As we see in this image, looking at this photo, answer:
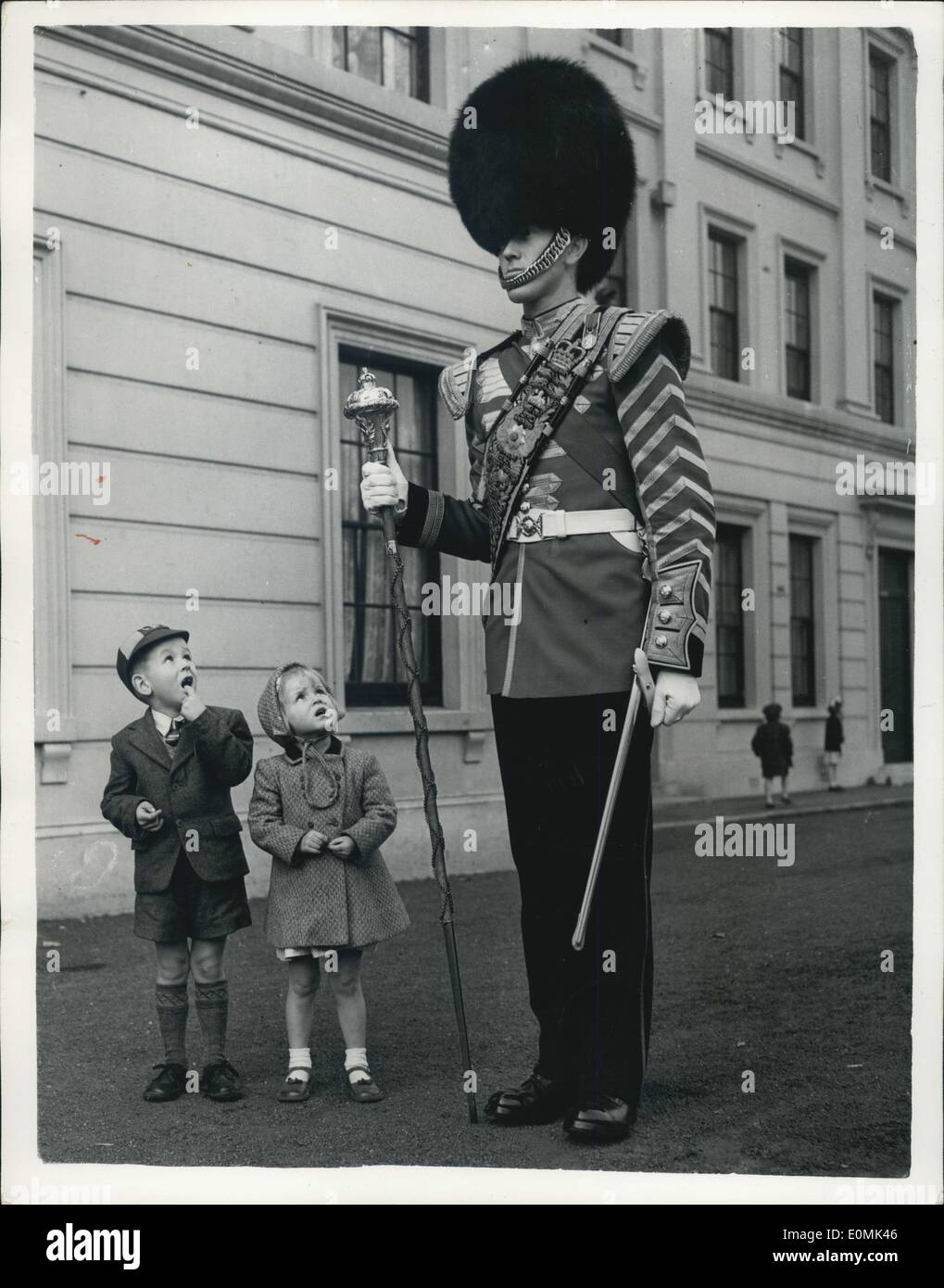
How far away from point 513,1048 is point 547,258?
2.39m

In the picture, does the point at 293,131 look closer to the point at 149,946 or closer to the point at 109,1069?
the point at 149,946

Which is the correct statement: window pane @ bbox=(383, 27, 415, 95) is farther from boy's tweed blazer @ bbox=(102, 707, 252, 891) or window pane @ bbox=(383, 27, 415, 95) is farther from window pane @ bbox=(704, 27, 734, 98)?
boy's tweed blazer @ bbox=(102, 707, 252, 891)

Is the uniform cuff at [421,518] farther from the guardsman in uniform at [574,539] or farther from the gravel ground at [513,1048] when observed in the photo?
the gravel ground at [513,1048]

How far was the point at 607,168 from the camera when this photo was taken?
13.1 feet

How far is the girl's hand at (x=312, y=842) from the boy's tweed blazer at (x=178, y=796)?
0.88 feet

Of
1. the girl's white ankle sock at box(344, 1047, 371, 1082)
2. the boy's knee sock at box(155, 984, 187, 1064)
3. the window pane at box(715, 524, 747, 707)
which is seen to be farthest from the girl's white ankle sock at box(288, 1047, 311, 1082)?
the window pane at box(715, 524, 747, 707)

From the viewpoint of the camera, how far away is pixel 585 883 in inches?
152

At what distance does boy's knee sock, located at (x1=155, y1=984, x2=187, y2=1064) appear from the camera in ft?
14.0

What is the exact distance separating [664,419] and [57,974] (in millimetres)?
3325

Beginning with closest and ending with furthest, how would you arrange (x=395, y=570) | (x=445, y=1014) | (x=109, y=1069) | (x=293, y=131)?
(x=395, y=570), (x=109, y=1069), (x=445, y=1014), (x=293, y=131)

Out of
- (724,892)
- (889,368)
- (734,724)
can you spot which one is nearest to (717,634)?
(734,724)

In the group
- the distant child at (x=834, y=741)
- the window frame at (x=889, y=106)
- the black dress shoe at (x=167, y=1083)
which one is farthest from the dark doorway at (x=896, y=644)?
the black dress shoe at (x=167, y=1083)

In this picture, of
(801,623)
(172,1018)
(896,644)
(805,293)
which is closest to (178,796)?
(172,1018)

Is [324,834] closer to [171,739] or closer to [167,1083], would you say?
[171,739]
